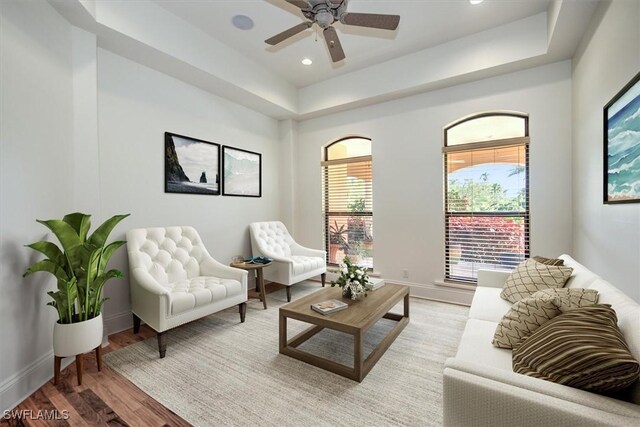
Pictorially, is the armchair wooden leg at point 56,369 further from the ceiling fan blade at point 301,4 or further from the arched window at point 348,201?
the arched window at point 348,201

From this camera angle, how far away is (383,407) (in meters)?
1.80

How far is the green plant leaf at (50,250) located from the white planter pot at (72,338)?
0.46m

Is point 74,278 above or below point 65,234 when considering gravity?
below

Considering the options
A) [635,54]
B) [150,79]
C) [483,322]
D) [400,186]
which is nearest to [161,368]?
[483,322]

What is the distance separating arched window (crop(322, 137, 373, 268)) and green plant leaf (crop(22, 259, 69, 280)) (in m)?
3.57

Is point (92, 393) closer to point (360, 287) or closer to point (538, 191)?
point (360, 287)

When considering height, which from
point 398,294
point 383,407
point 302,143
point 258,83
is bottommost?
point 383,407

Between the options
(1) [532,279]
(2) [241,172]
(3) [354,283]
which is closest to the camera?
(1) [532,279]

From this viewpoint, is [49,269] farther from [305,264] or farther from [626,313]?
[626,313]

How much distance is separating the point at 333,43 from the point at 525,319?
2.42 meters

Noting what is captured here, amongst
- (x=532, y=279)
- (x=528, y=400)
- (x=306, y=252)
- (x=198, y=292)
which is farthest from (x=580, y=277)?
(x=306, y=252)

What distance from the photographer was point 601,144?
233 cm

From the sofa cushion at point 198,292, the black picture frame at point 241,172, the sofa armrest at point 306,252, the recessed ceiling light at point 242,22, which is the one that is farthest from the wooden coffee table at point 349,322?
the recessed ceiling light at point 242,22

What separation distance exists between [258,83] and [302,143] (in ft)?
4.47
